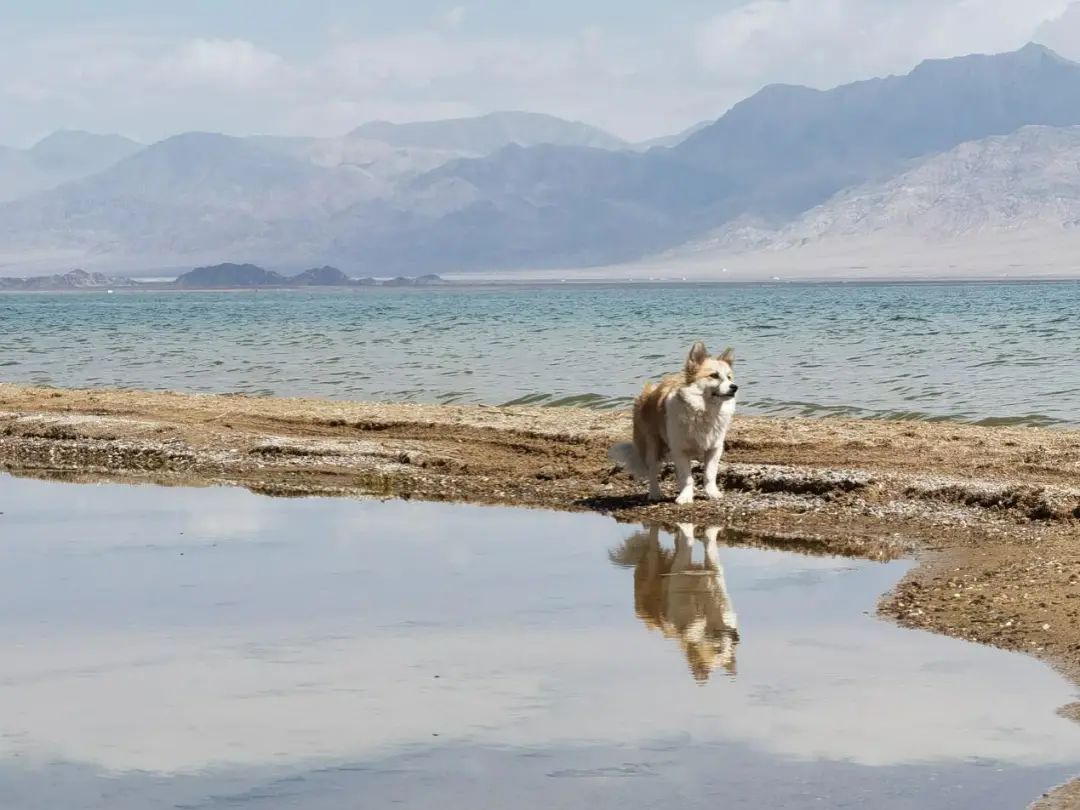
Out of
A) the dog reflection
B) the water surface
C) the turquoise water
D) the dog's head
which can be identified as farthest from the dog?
the turquoise water

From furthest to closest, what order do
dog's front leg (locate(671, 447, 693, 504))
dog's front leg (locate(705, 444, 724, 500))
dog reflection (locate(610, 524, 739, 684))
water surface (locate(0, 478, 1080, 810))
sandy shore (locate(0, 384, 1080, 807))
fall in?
1. dog's front leg (locate(705, 444, 724, 500))
2. dog's front leg (locate(671, 447, 693, 504))
3. sandy shore (locate(0, 384, 1080, 807))
4. dog reflection (locate(610, 524, 739, 684))
5. water surface (locate(0, 478, 1080, 810))

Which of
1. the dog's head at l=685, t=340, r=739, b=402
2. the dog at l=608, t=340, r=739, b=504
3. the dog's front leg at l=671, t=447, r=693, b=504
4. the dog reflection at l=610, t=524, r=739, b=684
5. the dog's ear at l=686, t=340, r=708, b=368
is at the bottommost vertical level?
the dog reflection at l=610, t=524, r=739, b=684

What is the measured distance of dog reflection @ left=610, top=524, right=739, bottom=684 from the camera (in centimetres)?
871

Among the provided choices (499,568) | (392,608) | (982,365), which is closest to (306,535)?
(499,568)

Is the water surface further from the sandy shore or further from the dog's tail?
the dog's tail

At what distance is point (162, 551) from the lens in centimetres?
1209

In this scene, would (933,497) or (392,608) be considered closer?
(392,608)

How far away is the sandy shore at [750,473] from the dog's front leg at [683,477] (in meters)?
0.22

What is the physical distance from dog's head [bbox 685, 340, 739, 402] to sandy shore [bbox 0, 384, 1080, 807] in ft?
3.06

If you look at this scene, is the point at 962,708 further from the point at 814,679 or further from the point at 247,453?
the point at 247,453

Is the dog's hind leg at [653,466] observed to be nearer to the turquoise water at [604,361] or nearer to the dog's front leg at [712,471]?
the dog's front leg at [712,471]

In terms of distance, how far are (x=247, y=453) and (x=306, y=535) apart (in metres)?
5.32

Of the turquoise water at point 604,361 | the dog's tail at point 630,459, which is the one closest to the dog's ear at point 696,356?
the dog's tail at point 630,459

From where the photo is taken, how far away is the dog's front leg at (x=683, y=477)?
547 inches
